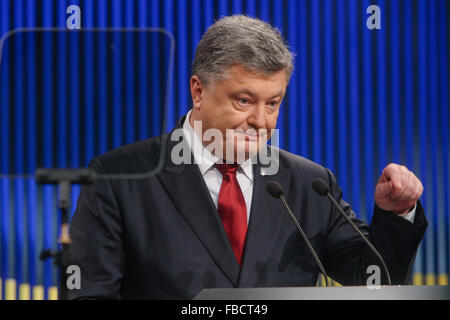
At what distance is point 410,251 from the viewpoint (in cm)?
143

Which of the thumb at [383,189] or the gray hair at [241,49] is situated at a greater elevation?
the gray hair at [241,49]

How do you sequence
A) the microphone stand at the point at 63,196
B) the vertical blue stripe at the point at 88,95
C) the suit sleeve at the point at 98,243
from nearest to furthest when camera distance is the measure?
the microphone stand at the point at 63,196, the vertical blue stripe at the point at 88,95, the suit sleeve at the point at 98,243

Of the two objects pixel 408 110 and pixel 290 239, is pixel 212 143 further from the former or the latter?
pixel 408 110

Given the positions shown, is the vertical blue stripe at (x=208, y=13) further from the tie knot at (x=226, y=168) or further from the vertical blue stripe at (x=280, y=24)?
the tie knot at (x=226, y=168)

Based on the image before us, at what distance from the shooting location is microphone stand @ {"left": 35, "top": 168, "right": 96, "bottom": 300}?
0.86 metres

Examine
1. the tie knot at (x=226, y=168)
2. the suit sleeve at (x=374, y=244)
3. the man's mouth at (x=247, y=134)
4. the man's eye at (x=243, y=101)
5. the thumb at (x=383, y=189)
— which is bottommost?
the suit sleeve at (x=374, y=244)

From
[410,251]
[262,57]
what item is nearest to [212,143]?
[262,57]

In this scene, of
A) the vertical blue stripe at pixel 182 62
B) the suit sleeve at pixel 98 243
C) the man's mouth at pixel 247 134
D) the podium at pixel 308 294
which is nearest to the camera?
the podium at pixel 308 294

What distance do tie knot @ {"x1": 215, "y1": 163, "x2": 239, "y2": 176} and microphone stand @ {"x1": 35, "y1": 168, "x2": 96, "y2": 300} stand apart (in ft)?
2.20

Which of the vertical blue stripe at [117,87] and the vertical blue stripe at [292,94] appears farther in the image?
the vertical blue stripe at [292,94]

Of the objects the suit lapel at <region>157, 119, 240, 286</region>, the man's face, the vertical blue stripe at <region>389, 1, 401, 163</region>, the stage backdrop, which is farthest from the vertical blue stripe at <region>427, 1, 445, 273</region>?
the suit lapel at <region>157, 119, 240, 286</region>

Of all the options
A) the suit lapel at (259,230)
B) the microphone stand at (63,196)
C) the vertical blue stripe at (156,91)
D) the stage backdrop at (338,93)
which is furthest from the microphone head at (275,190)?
the stage backdrop at (338,93)

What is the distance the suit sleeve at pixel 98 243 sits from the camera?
1417 mm

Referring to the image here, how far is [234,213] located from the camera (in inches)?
59.1
